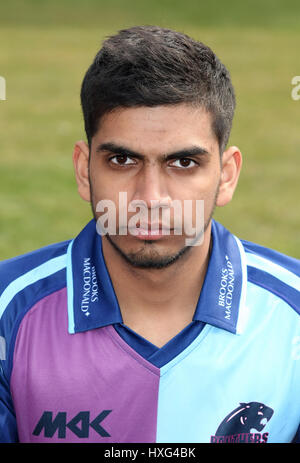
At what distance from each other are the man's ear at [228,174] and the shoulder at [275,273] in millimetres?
305

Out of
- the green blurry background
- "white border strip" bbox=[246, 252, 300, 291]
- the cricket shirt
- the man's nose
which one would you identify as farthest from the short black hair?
the green blurry background

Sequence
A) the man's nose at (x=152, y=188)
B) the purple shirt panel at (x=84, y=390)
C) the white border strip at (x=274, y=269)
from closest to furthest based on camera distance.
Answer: the man's nose at (x=152, y=188)
the purple shirt panel at (x=84, y=390)
the white border strip at (x=274, y=269)

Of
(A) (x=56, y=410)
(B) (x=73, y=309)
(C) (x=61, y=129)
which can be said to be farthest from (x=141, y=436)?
(C) (x=61, y=129)

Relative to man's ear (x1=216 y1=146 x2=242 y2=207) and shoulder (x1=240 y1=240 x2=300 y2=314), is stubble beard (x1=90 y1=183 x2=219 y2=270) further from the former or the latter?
shoulder (x1=240 y1=240 x2=300 y2=314)

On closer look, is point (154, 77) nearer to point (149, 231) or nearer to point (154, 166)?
point (154, 166)

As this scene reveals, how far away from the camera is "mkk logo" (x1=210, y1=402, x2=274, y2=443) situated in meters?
3.08

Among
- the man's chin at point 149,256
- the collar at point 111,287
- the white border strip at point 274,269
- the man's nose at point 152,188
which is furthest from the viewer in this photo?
the white border strip at point 274,269

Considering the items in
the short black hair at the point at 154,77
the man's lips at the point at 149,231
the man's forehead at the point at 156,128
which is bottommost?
the man's lips at the point at 149,231

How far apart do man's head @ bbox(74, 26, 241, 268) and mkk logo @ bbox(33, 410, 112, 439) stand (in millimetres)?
620

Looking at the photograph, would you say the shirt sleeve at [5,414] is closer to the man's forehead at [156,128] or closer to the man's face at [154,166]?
the man's face at [154,166]

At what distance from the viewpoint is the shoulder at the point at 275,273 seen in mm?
3223

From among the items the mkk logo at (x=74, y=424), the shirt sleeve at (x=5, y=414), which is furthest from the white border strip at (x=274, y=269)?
the shirt sleeve at (x=5, y=414)

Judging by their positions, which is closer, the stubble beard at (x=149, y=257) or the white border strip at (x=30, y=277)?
the stubble beard at (x=149, y=257)

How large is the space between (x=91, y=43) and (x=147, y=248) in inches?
565
